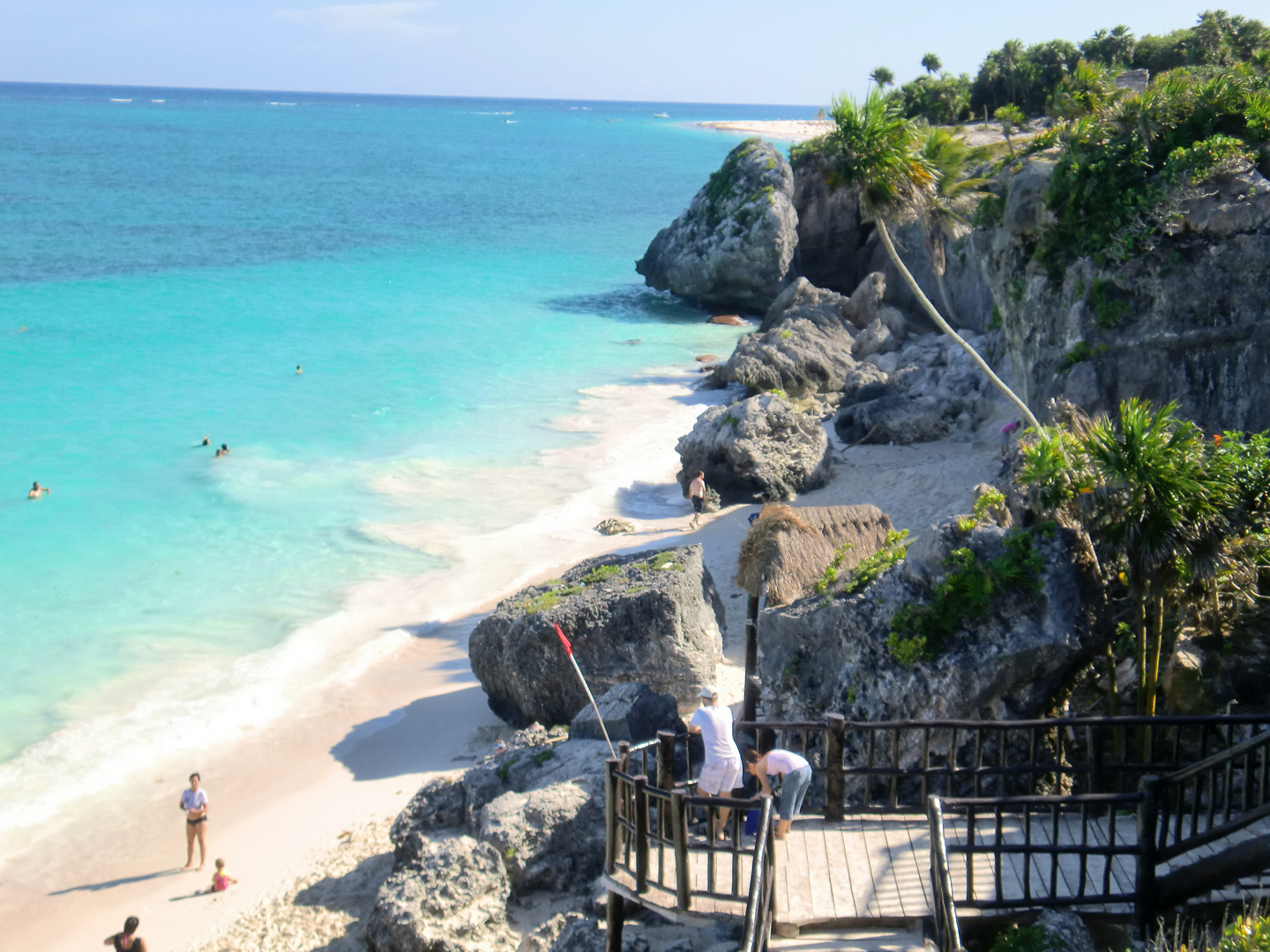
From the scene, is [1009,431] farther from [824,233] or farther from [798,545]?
[824,233]

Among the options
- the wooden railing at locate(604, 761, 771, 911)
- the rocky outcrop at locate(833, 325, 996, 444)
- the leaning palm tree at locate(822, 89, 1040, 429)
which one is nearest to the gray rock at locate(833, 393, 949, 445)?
the rocky outcrop at locate(833, 325, 996, 444)

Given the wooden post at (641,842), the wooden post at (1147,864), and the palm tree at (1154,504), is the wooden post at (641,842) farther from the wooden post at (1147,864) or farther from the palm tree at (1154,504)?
the palm tree at (1154,504)

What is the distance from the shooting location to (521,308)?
4797 cm

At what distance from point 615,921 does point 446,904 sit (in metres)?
2.49

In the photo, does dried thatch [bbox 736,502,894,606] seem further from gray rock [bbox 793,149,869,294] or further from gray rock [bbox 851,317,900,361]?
gray rock [bbox 793,149,869,294]

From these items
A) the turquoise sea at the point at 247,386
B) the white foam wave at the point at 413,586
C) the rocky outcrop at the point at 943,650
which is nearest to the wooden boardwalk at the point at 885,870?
the rocky outcrop at the point at 943,650

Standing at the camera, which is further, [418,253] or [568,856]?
[418,253]

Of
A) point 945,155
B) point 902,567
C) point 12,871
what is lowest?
point 12,871

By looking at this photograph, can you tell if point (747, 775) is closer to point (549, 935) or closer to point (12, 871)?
point (549, 935)

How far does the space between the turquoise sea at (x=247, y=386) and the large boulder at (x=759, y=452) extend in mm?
4578

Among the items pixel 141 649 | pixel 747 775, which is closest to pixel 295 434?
pixel 141 649

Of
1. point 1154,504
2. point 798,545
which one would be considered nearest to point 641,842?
point 1154,504

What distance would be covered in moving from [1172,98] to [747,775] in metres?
13.0

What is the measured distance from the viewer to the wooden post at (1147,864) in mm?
6953
